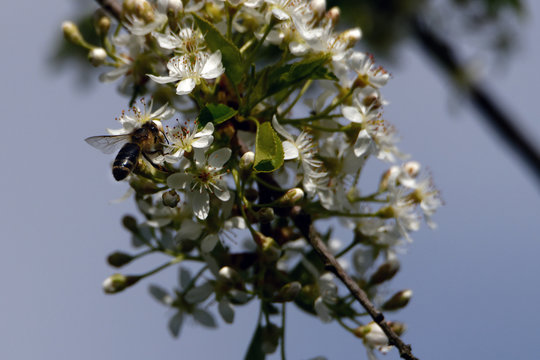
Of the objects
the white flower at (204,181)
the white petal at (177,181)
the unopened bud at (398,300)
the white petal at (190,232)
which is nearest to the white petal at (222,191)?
the white flower at (204,181)

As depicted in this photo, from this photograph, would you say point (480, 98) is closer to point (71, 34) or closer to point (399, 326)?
point (399, 326)

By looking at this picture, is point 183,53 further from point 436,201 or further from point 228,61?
point 436,201

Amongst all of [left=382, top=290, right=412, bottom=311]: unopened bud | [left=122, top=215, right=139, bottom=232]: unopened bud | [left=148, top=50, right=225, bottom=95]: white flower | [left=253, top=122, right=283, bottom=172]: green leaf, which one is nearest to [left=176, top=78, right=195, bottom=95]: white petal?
[left=148, top=50, right=225, bottom=95]: white flower

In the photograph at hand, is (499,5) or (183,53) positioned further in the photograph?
(499,5)

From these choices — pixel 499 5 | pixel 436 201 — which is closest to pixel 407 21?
pixel 499 5

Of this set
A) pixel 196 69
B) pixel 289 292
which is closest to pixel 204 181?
pixel 196 69

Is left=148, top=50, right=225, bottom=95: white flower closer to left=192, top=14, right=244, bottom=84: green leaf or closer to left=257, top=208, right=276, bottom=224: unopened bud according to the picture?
left=192, top=14, right=244, bottom=84: green leaf
